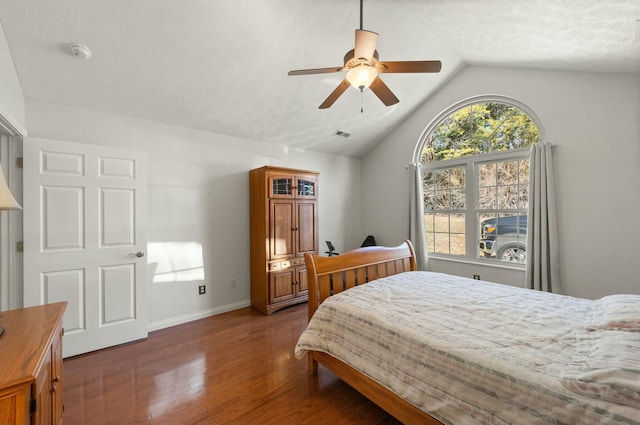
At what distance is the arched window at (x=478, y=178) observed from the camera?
3.55 metres

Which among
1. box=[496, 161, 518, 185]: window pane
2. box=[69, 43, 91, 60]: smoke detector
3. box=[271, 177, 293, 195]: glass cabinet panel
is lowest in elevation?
box=[271, 177, 293, 195]: glass cabinet panel

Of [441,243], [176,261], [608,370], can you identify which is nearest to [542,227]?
[441,243]

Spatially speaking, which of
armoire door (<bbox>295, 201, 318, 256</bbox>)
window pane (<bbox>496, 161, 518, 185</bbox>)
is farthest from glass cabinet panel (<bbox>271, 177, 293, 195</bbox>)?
window pane (<bbox>496, 161, 518, 185</bbox>)

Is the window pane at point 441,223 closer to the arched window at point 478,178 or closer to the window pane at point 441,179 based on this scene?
the arched window at point 478,178

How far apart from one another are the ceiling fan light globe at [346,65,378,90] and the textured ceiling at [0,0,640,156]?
1011 millimetres

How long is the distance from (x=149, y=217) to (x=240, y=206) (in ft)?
3.57

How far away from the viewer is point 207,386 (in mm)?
2068

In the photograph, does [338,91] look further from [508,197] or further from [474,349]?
[508,197]

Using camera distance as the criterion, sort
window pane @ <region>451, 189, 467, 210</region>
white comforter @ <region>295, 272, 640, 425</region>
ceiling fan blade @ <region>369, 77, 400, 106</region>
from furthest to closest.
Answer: window pane @ <region>451, 189, 467, 210</region> < ceiling fan blade @ <region>369, 77, 400, 106</region> < white comforter @ <region>295, 272, 640, 425</region>

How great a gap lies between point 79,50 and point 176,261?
2.18 m

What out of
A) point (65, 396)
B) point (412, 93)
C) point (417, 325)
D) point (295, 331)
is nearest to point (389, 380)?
point (417, 325)

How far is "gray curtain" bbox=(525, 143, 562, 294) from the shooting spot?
10.2 feet

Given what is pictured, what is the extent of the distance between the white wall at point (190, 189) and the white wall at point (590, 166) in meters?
3.30

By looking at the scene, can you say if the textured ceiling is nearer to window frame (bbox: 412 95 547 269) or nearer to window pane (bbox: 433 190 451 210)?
window frame (bbox: 412 95 547 269)
